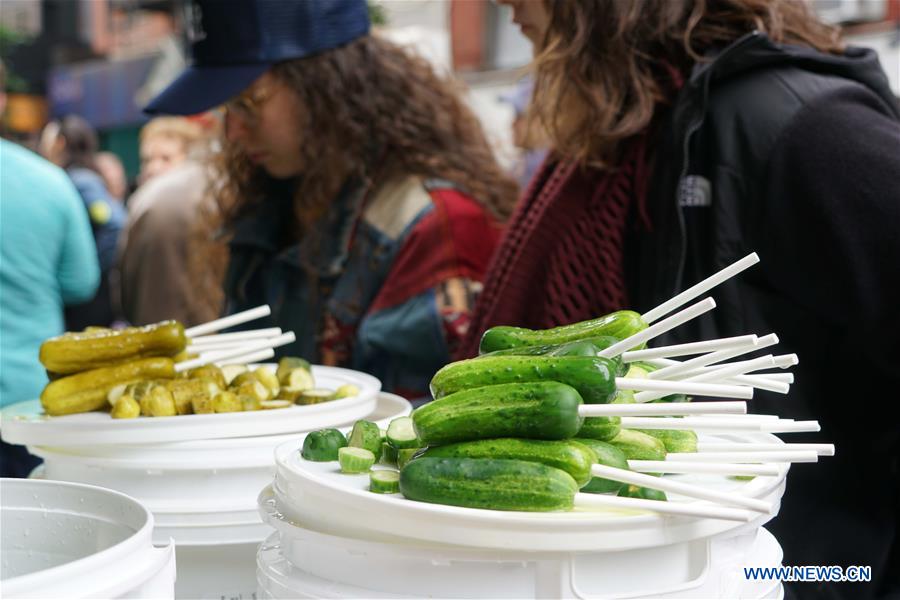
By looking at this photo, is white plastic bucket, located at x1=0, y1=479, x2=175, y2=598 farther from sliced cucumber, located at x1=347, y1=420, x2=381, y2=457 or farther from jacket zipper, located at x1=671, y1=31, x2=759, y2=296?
jacket zipper, located at x1=671, y1=31, x2=759, y2=296

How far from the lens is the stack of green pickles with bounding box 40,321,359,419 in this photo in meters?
1.95

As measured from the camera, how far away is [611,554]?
1.16m

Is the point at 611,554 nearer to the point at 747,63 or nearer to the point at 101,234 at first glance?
the point at 747,63

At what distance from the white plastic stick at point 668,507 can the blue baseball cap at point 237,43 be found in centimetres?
227

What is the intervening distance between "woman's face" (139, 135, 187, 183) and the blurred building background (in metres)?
6.19

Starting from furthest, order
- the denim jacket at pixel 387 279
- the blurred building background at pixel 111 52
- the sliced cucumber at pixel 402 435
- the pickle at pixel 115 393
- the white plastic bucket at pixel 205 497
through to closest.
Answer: the blurred building background at pixel 111 52 → the denim jacket at pixel 387 279 → the pickle at pixel 115 393 → the white plastic bucket at pixel 205 497 → the sliced cucumber at pixel 402 435

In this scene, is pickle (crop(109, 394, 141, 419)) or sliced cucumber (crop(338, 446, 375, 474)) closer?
sliced cucumber (crop(338, 446, 375, 474))

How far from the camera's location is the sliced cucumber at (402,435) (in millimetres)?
1428

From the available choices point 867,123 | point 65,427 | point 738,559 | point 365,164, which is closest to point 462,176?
point 365,164

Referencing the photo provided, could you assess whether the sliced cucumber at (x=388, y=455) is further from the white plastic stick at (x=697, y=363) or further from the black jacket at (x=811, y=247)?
the black jacket at (x=811, y=247)

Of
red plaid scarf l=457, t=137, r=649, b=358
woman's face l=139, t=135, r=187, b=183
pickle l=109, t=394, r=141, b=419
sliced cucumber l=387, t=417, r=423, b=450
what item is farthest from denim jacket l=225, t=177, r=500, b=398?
woman's face l=139, t=135, r=187, b=183

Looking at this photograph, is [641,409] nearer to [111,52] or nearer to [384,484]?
[384,484]

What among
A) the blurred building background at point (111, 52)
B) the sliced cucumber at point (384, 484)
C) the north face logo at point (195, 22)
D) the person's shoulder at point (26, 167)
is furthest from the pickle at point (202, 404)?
the blurred building background at point (111, 52)

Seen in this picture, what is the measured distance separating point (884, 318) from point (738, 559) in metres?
0.97
